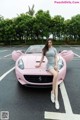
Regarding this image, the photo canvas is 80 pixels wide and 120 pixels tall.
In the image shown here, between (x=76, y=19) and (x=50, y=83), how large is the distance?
155 feet

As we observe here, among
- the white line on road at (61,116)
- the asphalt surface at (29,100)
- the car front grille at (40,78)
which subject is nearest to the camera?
the white line on road at (61,116)

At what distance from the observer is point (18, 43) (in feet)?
168

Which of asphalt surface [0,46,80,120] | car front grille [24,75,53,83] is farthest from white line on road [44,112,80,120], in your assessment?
car front grille [24,75,53,83]

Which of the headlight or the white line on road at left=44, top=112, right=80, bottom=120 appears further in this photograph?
the headlight

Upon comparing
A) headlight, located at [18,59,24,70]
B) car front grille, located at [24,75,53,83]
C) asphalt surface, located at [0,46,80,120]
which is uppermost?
headlight, located at [18,59,24,70]

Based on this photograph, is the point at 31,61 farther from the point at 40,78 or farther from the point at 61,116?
the point at 61,116

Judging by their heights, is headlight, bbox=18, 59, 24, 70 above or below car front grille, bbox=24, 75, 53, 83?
above

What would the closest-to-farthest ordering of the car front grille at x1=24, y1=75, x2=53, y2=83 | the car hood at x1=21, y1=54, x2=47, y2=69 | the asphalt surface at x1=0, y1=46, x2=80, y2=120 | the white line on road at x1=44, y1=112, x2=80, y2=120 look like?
1. the white line on road at x1=44, y1=112, x2=80, y2=120
2. the asphalt surface at x1=0, y1=46, x2=80, y2=120
3. the car front grille at x1=24, y1=75, x2=53, y2=83
4. the car hood at x1=21, y1=54, x2=47, y2=69

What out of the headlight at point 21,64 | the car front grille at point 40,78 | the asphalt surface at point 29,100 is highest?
the headlight at point 21,64

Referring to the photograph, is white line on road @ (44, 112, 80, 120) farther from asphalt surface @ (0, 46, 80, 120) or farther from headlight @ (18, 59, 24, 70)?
headlight @ (18, 59, 24, 70)

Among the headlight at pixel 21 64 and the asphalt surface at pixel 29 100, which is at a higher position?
the headlight at pixel 21 64

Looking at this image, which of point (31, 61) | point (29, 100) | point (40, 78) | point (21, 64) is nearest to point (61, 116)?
point (29, 100)

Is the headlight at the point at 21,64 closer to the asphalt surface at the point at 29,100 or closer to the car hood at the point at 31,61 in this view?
the car hood at the point at 31,61

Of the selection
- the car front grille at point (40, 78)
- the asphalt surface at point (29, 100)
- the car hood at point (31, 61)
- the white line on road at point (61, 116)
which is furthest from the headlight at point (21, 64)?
the white line on road at point (61, 116)
